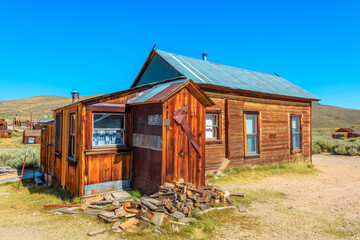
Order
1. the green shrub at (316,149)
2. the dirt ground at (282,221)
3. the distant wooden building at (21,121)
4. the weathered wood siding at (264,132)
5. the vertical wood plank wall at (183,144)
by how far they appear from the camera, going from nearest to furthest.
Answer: the dirt ground at (282,221) → the vertical wood plank wall at (183,144) → the weathered wood siding at (264,132) → the green shrub at (316,149) → the distant wooden building at (21,121)

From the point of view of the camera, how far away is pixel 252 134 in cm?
1108

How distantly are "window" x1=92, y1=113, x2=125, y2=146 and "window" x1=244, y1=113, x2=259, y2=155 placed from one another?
232 inches

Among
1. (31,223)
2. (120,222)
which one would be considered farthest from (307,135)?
(31,223)

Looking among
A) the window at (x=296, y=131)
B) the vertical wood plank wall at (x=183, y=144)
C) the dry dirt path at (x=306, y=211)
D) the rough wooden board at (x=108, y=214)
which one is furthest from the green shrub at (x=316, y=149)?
the rough wooden board at (x=108, y=214)

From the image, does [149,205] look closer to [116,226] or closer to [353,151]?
[116,226]

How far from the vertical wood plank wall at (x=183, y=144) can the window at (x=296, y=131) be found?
7.71 metres

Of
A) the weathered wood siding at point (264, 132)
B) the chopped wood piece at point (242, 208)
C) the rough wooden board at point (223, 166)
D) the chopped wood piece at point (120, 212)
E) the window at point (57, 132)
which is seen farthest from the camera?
the weathered wood siding at point (264, 132)

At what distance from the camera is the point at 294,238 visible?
449 cm

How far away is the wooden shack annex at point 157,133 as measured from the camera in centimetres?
679

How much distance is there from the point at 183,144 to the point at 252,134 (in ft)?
17.4

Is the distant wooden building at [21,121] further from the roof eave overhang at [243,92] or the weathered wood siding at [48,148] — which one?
the roof eave overhang at [243,92]

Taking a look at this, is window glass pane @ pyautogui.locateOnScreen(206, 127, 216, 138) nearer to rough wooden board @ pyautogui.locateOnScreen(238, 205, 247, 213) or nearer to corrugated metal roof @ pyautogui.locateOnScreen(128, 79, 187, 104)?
corrugated metal roof @ pyautogui.locateOnScreen(128, 79, 187, 104)

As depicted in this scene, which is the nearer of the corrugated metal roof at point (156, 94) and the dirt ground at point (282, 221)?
the dirt ground at point (282, 221)

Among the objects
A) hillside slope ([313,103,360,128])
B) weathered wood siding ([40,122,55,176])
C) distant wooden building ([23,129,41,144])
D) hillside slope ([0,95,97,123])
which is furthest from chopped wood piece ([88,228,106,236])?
hillside slope ([313,103,360,128])
